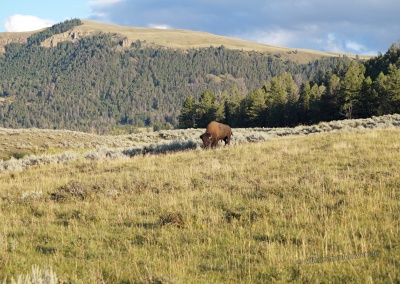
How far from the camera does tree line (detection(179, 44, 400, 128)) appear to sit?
201ft

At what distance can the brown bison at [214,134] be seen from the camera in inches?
769

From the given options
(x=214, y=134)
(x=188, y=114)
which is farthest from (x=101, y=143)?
(x=188, y=114)

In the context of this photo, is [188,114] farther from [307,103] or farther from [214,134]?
[214,134]

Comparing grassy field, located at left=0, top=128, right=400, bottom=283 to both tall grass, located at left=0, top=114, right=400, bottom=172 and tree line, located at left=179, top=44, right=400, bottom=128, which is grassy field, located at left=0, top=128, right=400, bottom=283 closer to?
tall grass, located at left=0, top=114, right=400, bottom=172

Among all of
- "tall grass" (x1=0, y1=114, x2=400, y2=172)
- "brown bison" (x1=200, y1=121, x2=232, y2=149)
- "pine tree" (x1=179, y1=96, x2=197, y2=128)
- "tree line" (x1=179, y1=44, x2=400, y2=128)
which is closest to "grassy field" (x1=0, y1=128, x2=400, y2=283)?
"brown bison" (x1=200, y1=121, x2=232, y2=149)

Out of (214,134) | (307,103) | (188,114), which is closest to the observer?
(214,134)

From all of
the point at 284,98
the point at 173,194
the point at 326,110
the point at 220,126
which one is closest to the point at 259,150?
the point at 220,126

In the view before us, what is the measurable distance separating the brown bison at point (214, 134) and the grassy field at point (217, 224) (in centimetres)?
655

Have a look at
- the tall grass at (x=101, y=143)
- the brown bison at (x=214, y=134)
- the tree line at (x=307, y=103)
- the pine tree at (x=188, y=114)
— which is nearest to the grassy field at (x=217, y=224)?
the brown bison at (x=214, y=134)

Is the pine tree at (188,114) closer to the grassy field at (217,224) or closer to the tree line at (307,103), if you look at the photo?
the tree line at (307,103)

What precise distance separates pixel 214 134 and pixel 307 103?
5764 cm

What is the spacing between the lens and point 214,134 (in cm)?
2055

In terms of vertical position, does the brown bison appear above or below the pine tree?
above

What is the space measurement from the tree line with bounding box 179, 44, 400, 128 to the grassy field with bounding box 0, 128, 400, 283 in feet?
181
